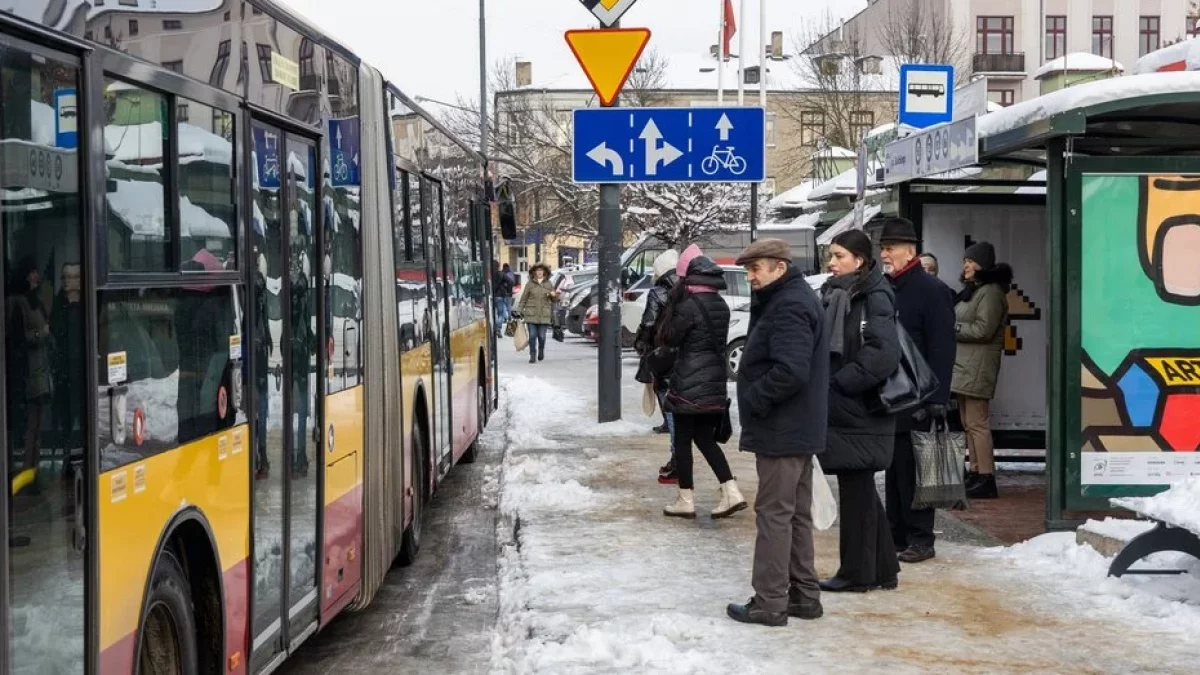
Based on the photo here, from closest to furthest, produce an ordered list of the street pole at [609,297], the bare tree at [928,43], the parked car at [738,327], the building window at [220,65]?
the building window at [220,65]
the street pole at [609,297]
the parked car at [738,327]
the bare tree at [928,43]

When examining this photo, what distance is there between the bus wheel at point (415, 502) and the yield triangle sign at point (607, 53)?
5.93m

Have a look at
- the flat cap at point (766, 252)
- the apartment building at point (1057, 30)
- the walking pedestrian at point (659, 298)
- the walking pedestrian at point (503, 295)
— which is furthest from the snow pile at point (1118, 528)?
the apartment building at point (1057, 30)

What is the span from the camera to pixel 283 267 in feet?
20.7

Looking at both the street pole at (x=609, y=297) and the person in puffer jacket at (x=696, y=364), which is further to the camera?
the street pole at (x=609, y=297)

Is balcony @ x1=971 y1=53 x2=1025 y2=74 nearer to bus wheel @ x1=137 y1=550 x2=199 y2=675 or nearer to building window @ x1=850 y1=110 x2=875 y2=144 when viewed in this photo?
building window @ x1=850 y1=110 x2=875 y2=144

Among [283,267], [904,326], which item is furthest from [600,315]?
[283,267]

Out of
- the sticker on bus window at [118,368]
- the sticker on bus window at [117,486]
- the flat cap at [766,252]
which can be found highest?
the flat cap at [766,252]

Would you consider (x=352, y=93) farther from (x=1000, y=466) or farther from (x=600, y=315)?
(x=600, y=315)

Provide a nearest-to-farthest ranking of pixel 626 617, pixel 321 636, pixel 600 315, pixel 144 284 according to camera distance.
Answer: pixel 144 284, pixel 626 617, pixel 321 636, pixel 600 315

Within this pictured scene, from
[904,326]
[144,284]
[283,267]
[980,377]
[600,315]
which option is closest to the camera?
[144,284]

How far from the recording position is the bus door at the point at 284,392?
5.95 m

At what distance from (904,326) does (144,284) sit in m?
5.50

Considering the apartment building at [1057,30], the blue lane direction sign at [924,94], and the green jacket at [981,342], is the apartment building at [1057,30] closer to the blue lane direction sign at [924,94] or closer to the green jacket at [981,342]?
the blue lane direction sign at [924,94]

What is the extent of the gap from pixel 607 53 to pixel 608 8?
0.55m
